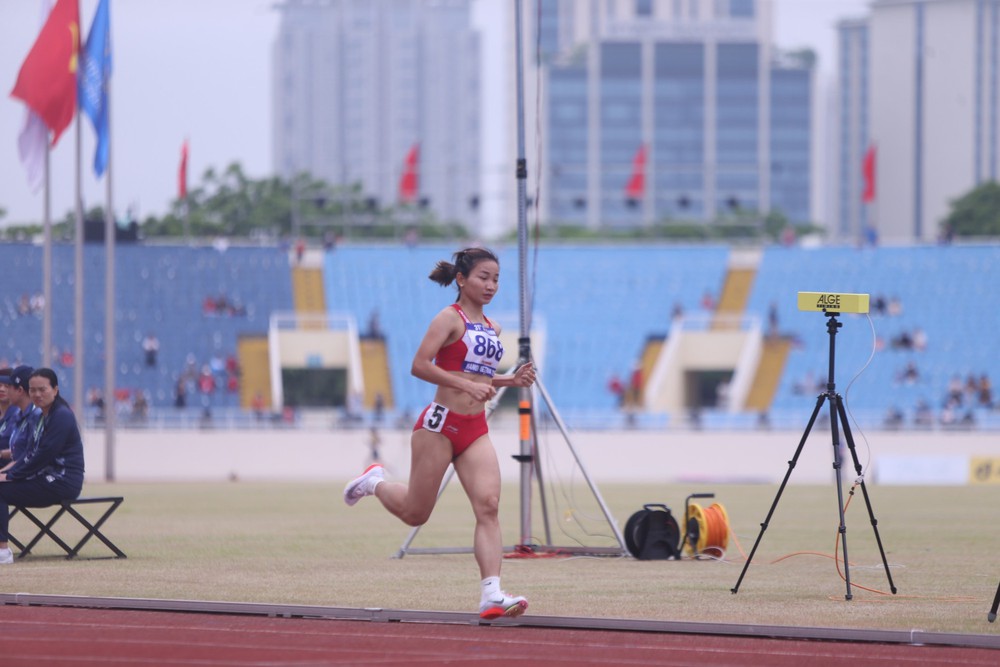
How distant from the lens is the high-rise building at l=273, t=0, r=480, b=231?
192 meters

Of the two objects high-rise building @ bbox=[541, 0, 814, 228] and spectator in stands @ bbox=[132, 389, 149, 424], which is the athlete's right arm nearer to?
spectator in stands @ bbox=[132, 389, 149, 424]

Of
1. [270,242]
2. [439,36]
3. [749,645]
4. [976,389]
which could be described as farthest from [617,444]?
[439,36]

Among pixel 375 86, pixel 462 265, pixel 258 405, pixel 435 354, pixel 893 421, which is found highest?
pixel 375 86

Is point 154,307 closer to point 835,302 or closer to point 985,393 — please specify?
point 985,393

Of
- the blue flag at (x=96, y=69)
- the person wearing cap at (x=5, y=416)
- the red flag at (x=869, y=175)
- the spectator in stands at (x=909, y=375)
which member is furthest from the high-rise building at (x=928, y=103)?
the person wearing cap at (x=5, y=416)

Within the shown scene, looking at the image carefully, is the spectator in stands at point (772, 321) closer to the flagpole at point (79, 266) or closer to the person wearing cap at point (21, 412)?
the flagpole at point (79, 266)

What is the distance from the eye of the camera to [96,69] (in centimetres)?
2855

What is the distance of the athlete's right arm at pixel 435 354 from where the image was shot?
8688 mm

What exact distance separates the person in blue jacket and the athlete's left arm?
15.4 feet

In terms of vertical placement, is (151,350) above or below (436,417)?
below

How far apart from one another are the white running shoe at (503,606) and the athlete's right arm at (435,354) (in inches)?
44.1

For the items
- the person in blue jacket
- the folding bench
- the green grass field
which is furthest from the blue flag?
the person in blue jacket

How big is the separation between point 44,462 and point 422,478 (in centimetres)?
475

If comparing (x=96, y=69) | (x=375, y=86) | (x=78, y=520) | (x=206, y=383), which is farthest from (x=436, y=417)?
(x=375, y=86)
